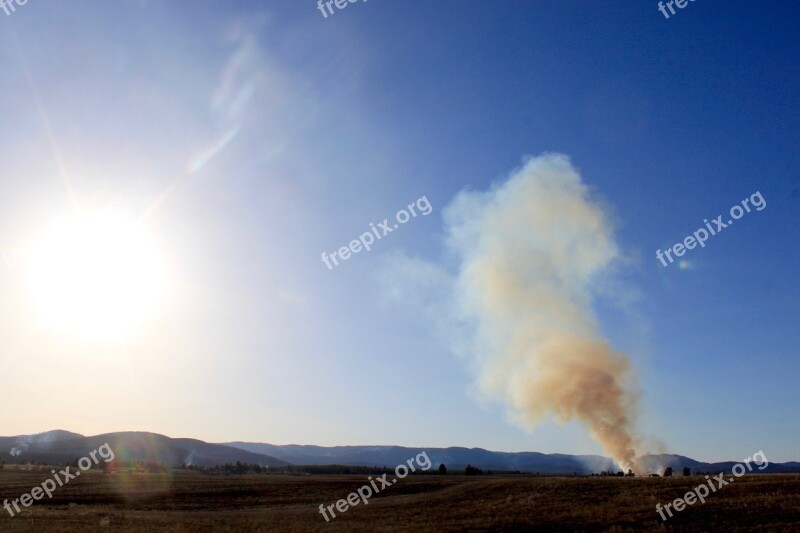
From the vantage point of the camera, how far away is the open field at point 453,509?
31.0 metres

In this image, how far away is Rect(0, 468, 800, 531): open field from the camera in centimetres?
3103

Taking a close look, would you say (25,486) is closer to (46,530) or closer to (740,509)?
(46,530)

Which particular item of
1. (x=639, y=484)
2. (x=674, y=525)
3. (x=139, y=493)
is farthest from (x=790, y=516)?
(x=139, y=493)

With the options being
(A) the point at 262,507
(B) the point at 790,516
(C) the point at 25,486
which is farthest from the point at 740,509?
(C) the point at 25,486

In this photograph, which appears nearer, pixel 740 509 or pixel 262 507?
pixel 740 509

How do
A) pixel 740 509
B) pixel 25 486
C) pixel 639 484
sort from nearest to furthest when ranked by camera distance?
pixel 740 509, pixel 639 484, pixel 25 486

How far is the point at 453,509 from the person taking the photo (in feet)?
130

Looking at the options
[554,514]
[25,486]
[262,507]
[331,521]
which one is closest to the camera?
[554,514]

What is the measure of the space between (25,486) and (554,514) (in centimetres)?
6271

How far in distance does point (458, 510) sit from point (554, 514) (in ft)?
24.1

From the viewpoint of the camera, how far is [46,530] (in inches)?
1366

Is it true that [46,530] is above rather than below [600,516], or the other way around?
above

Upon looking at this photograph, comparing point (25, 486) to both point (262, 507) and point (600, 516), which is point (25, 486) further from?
point (600, 516)

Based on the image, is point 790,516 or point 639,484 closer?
point 790,516
